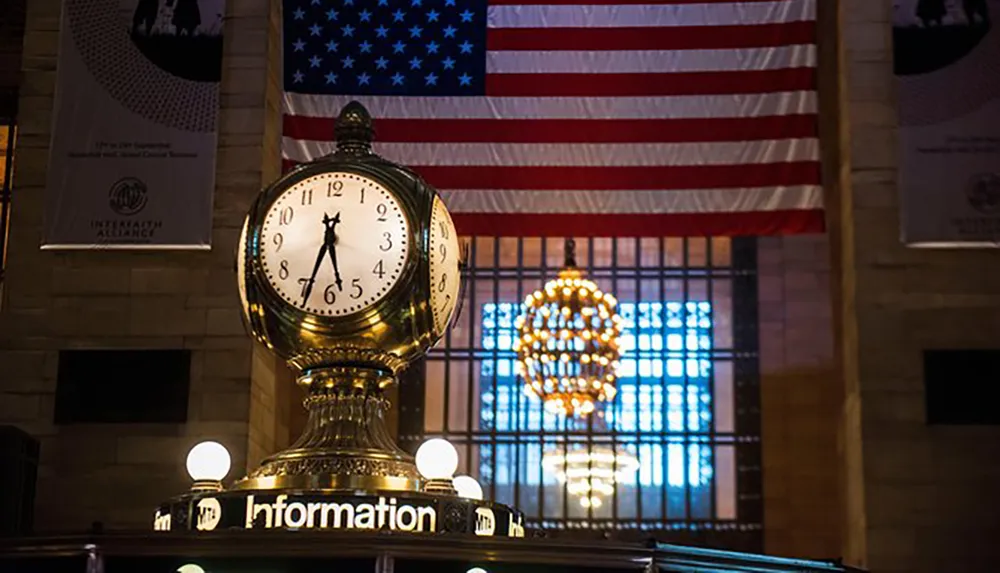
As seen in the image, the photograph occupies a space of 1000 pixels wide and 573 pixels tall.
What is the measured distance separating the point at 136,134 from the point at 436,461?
9983 mm

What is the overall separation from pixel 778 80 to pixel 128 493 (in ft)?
18.1

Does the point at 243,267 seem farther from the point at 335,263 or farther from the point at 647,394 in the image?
the point at 647,394

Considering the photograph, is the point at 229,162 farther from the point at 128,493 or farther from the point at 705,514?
the point at 705,514

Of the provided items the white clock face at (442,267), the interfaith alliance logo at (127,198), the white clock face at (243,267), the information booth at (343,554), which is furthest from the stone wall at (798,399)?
the information booth at (343,554)

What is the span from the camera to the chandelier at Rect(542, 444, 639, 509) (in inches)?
696

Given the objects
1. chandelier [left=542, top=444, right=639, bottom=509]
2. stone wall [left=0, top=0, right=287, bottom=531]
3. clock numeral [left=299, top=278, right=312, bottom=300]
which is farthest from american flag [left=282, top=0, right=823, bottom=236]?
clock numeral [left=299, top=278, right=312, bottom=300]

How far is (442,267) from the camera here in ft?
7.68

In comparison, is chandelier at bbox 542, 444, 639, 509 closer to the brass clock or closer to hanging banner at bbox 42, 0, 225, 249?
Result: hanging banner at bbox 42, 0, 225, 249

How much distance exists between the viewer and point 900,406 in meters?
11.5

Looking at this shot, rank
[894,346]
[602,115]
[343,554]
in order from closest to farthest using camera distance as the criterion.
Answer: [343,554], [602,115], [894,346]

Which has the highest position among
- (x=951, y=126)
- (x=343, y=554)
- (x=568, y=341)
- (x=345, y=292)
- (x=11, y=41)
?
(x=11, y=41)

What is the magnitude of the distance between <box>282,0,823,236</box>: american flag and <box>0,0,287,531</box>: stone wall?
1.13m

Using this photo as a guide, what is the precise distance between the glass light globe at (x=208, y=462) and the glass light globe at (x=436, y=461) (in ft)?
1.28

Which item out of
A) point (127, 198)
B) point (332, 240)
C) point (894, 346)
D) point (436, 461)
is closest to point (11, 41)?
point (127, 198)
